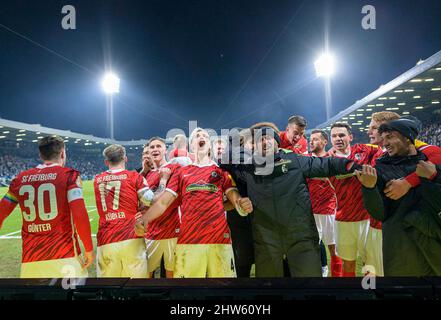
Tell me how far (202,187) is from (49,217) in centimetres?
148

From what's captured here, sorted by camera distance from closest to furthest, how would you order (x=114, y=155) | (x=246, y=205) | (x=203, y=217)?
1. (x=246, y=205)
2. (x=203, y=217)
3. (x=114, y=155)

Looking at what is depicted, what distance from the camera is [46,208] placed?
8.49ft

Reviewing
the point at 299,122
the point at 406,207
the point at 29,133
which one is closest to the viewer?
the point at 406,207

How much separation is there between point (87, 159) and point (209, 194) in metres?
41.1

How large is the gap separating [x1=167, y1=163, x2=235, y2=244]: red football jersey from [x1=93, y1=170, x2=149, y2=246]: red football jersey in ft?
1.82

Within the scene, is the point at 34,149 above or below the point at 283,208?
above

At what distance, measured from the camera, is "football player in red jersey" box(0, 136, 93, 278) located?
2.60m

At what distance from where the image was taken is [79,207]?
2.61 m

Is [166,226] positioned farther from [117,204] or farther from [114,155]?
[114,155]

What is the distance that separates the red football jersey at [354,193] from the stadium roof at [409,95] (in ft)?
36.0

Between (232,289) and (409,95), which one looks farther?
(409,95)

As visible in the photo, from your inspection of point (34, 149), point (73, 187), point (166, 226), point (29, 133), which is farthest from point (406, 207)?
point (34, 149)

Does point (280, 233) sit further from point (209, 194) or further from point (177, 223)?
point (177, 223)

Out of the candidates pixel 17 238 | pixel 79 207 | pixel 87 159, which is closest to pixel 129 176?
pixel 79 207
